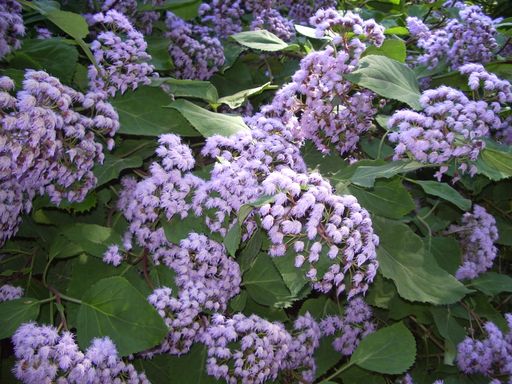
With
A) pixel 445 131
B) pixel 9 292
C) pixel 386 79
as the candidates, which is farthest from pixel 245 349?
pixel 386 79

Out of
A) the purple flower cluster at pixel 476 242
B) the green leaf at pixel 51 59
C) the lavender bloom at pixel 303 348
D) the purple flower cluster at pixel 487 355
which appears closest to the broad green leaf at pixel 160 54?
the green leaf at pixel 51 59

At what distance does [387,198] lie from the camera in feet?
7.04

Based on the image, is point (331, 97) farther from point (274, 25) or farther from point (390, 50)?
point (274, 25)

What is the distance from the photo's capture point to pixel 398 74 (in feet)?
7.55

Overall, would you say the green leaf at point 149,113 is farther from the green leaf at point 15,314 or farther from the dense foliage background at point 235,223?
the green leaf at point 15,314

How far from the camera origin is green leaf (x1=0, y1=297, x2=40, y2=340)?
1.76 meters

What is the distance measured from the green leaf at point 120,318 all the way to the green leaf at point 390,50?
149cm

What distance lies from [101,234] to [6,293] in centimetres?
42

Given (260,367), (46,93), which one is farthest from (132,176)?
(260,367)

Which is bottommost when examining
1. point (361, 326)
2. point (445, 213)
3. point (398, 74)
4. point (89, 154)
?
point (361, 326)

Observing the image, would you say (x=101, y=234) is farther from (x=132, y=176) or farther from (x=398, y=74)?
(x=398, y=74)

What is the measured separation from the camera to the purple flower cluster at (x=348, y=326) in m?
2.36

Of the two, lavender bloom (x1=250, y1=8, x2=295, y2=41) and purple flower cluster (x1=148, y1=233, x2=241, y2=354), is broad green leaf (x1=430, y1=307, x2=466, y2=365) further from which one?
lavender bloom (x1=250, y1=8, x2=295, y2=41)

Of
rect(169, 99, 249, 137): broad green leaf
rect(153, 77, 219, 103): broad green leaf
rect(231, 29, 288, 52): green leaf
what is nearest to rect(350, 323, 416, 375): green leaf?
rect(169, 99, 249, 137): broad green leaf
